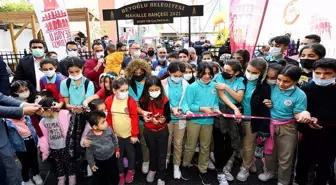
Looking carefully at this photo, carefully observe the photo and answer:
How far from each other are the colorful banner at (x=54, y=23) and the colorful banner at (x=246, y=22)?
3.81m

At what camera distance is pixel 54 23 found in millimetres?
5391

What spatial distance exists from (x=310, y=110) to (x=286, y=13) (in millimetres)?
7290

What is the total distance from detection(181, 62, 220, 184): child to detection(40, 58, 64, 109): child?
6.48 feet

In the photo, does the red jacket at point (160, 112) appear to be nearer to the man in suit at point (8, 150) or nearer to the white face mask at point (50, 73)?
the man in suit at point (8, 150)

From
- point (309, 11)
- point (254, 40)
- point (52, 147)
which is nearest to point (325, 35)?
point (309, 11)

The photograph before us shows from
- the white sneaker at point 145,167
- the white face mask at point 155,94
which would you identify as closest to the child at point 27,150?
the white sneaker at point 145,167

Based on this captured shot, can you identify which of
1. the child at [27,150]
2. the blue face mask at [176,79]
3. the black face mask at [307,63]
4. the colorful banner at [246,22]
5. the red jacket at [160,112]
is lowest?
the child at [27,150]

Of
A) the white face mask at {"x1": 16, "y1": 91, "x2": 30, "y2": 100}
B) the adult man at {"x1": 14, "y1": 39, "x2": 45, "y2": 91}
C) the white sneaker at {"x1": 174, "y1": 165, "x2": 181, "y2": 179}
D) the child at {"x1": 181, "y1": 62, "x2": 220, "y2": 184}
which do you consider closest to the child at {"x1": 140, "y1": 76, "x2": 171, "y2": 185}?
the white sneaker at {"x1": 174, "y1": 165, "x2": 181, "y2": 179}

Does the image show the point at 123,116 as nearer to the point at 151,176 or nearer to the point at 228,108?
the point at 151,176

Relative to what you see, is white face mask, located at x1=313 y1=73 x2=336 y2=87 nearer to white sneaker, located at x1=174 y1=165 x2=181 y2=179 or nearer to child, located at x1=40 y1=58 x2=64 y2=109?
white sneaker, located at x1=174 y1=165 x2=181 y2=179

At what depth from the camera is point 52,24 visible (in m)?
5.38

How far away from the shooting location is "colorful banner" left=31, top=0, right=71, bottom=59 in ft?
17.3

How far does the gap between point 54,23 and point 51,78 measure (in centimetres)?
234

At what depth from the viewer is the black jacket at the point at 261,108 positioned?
3.04 metres
